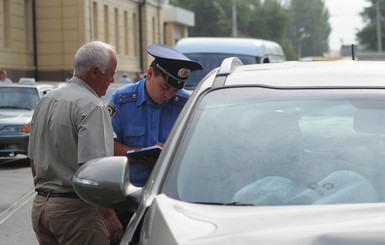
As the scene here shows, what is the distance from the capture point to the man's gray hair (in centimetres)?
447

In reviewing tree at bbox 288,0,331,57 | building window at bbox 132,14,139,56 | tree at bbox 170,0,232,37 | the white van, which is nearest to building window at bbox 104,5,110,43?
building window at bbox 132,14,139,56

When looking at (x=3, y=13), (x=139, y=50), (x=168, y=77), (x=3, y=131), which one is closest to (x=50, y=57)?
(x=3, y=13)

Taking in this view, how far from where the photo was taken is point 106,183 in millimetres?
3229

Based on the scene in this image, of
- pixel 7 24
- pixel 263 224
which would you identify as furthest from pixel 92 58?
pixel 7 24

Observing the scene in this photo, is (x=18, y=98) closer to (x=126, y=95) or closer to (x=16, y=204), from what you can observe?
(x=16, y=204)

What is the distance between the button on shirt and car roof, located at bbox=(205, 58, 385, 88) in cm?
72

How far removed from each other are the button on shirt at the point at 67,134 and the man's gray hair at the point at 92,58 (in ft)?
0.35

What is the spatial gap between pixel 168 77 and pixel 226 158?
1.59 meters

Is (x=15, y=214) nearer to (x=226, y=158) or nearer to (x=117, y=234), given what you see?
(x=117, y=234)

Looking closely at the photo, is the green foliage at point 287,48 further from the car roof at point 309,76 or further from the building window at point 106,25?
the car roof at point 309,76

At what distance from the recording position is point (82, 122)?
14.1 ft

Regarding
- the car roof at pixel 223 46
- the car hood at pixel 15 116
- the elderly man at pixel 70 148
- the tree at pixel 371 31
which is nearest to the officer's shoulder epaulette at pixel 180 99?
the elderly man at pixel 70 148

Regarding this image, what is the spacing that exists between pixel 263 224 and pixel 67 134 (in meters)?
1.82

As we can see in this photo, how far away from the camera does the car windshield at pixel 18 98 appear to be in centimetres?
1789
